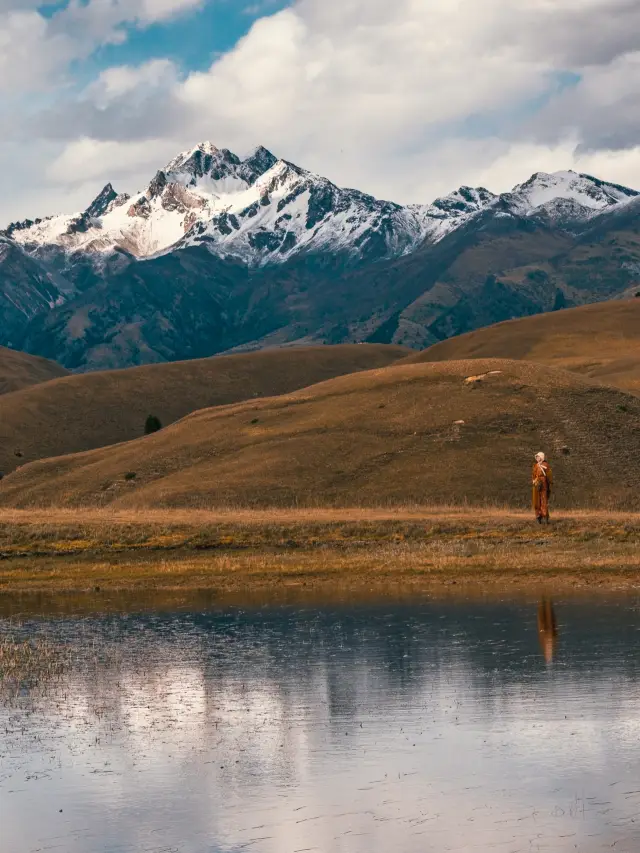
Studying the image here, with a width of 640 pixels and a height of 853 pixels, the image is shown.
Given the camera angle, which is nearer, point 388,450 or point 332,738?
point 332,738

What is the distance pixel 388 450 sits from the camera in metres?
102

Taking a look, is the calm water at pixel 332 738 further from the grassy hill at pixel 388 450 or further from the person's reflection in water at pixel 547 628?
the grassy hill at pixel 388 450

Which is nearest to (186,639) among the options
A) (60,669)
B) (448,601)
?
(60,669)

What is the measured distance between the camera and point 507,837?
21078mm

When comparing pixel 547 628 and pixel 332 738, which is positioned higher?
pixel 547 628

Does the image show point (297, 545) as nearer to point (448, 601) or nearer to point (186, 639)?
point (448, 601)

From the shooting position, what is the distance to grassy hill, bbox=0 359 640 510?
3649 inches

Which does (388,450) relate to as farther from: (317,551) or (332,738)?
(332,738)

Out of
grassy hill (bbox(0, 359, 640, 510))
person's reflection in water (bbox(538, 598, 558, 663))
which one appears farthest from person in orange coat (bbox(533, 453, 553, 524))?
person's reflection in water (bbox(538, 598, 558, 663))

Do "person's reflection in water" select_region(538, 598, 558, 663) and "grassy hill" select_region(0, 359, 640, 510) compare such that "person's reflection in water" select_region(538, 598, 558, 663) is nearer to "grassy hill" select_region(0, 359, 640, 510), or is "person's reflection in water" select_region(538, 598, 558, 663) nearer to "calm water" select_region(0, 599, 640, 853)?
"calm water" select_region(0, 599, 640, 853)

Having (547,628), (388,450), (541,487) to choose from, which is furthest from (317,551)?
(388,450)

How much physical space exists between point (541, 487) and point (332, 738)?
4122cm

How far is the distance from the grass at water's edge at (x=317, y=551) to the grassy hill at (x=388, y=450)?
16.3m

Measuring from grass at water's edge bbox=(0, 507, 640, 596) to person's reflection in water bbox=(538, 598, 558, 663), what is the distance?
6.24 m
